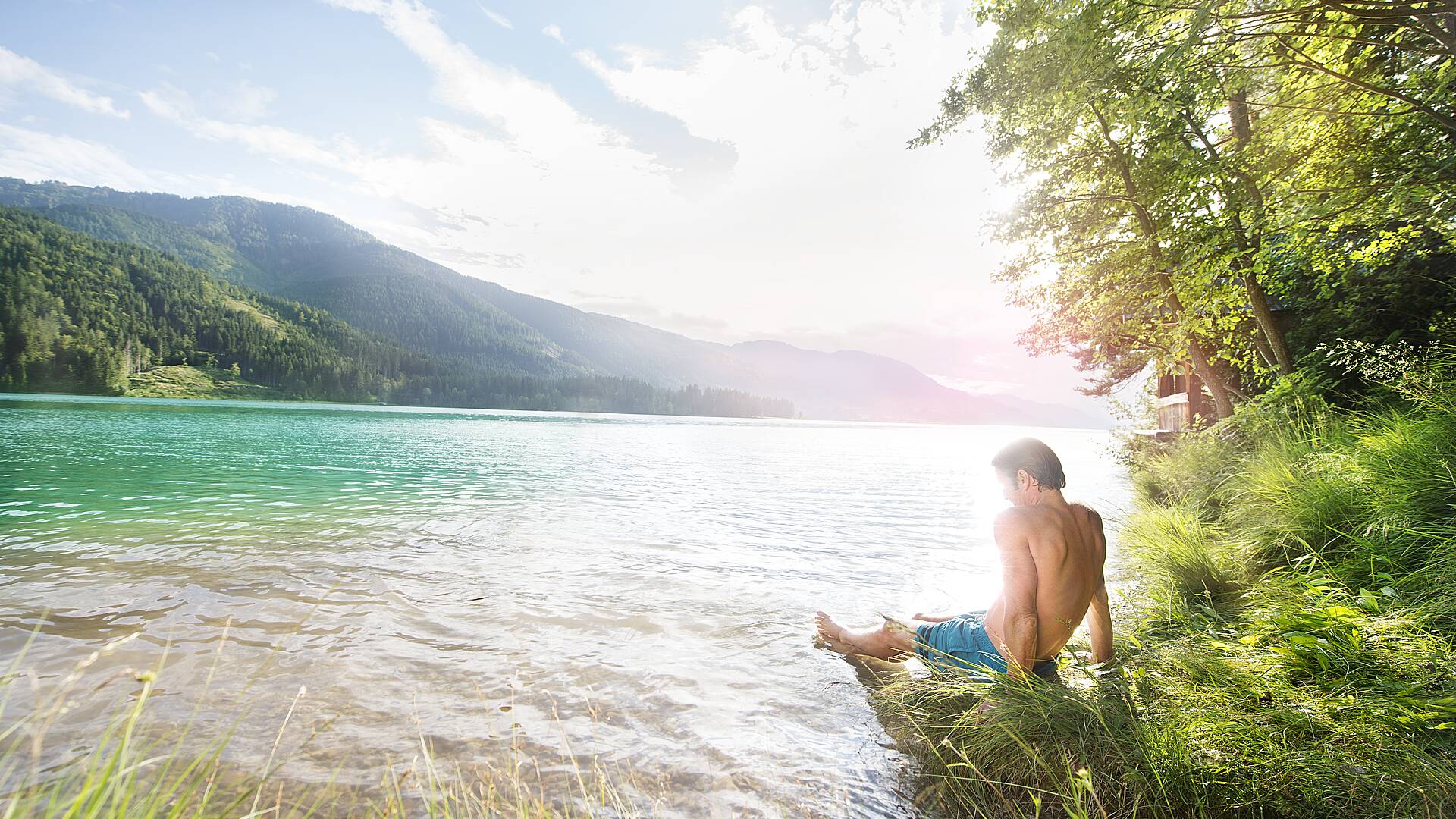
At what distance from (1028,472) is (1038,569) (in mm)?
643

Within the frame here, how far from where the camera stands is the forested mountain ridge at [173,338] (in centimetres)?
11462

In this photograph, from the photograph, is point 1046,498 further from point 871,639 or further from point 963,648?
point 871,639

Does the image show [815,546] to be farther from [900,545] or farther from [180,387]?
[180,387]

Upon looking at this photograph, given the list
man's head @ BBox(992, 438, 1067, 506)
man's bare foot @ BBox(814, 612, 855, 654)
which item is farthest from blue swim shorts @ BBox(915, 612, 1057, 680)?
man's head @ BBox(992, 438, 1067, 506)

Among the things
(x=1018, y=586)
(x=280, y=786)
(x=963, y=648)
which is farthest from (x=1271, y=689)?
(x=280, y=786)

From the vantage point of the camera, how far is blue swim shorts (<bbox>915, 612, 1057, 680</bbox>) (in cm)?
427

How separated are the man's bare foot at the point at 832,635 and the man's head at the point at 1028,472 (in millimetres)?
2299

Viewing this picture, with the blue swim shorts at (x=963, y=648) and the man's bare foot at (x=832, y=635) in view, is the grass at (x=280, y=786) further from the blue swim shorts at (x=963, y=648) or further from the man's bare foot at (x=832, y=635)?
the man's bare foot at (x=832, y=635)

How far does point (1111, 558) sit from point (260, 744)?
10.4 m

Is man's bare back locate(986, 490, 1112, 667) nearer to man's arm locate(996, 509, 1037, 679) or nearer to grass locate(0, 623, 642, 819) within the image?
man's arm locate(996, 509, 1037, 679)

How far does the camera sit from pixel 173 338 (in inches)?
5674

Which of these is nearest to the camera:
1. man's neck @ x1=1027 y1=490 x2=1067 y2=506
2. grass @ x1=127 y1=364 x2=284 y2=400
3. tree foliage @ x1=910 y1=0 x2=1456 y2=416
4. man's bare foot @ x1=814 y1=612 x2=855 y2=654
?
man's neck @ x1=1027 y1=490 x2=1067 y2=506

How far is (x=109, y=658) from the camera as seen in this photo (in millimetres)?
4938

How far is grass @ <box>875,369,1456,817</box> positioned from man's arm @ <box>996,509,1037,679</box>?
14.6 inches
